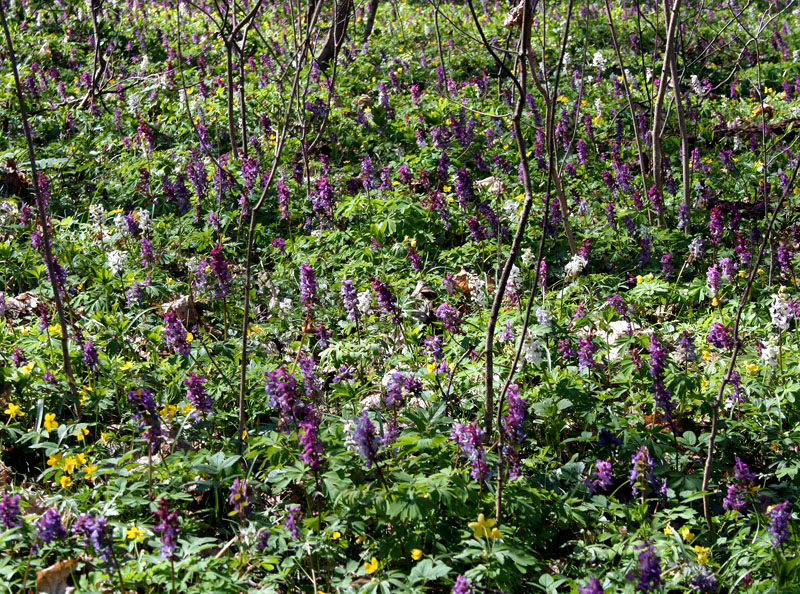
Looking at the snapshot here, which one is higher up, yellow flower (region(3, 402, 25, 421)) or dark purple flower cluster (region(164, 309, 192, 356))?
dark purple flower cluster (region(164, 309, 192, 356))

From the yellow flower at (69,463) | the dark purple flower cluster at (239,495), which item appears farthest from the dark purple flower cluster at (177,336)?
the dark purple flower cluster at (239,495)

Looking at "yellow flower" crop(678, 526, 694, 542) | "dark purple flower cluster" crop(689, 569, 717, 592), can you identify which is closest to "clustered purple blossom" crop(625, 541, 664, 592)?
"dark purple flower cluster" crop(689, 569, 717, 592)

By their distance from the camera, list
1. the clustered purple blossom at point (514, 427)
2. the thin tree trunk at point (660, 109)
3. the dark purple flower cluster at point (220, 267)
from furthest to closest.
A: the thin tree trunk at point (660, 109) < the dark purple flower cluster at point (220, 267) < the clustered purple blossom at point (514, 427)

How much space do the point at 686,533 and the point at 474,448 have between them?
86cm

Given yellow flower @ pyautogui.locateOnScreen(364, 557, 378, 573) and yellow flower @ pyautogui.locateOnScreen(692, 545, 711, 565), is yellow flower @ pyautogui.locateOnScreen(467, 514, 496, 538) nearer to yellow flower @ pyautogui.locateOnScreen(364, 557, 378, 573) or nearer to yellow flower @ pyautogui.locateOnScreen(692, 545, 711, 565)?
yellow flower @ pyautogui.locateOnScreen(364, 557, 378, 573)

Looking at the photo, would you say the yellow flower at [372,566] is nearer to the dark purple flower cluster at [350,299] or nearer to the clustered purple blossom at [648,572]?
the clustered purple blossom at [648,572]

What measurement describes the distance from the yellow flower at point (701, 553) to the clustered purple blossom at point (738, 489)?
0.85ft

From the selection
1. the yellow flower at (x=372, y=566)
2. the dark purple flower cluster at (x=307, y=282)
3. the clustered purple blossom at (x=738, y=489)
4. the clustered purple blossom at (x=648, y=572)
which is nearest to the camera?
the clustered purple blossom at (x=648, y=572)

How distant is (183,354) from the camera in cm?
383

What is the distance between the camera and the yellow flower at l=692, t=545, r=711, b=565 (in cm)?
274

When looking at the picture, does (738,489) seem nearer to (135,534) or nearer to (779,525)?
(779,525)

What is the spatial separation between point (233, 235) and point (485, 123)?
2989 millimetres

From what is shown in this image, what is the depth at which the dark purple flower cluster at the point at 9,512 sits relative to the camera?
2.69 m

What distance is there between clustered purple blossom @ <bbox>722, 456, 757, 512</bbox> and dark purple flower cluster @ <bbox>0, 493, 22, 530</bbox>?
2.69 meters
